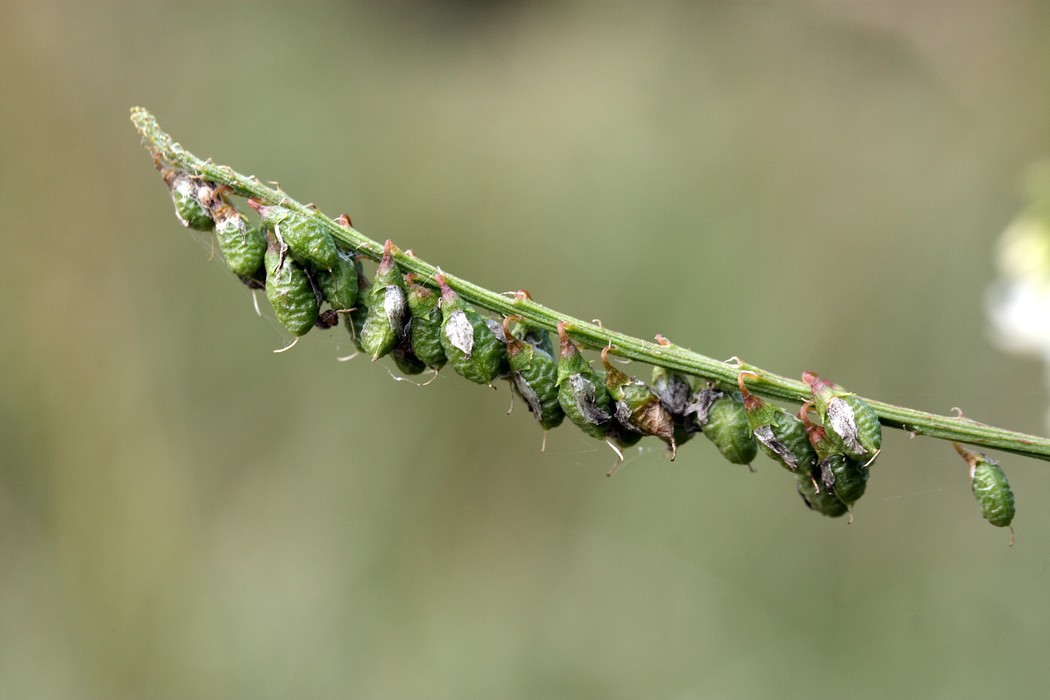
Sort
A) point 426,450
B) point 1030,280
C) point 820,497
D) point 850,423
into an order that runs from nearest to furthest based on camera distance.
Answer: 1. point 850,423
2. point 820,497
3. point 1030,280
4. point 426,450

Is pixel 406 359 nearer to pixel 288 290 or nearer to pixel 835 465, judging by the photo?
pixel 288 290

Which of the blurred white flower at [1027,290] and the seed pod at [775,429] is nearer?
the seed pod at [775,429]

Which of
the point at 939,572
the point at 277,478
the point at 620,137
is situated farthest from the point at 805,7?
the point at 277,478

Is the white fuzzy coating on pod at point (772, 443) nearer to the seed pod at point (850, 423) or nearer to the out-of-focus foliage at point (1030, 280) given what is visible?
the seed pod at point (850, 423)

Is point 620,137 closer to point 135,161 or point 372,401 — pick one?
point 372,401

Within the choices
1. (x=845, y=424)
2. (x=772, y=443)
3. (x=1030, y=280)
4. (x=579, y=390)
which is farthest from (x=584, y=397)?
(x=1030, y=280)

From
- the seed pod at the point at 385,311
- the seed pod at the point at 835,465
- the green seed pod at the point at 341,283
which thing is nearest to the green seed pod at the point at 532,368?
the seed pod at the point at 385,311
